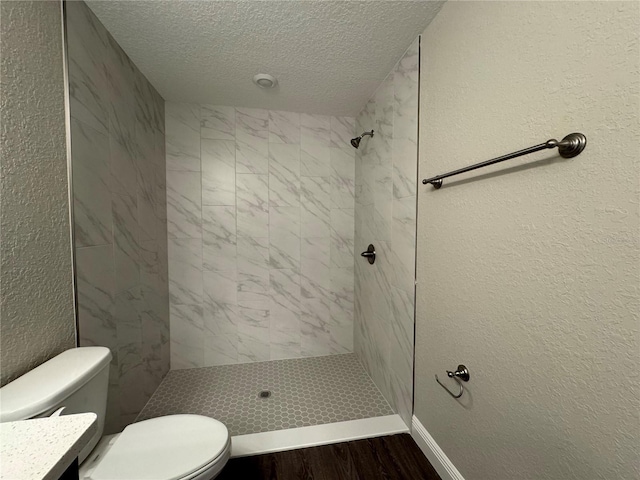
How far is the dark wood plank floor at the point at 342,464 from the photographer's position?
1281mm

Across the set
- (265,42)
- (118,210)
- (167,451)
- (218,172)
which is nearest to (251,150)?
(218,172)

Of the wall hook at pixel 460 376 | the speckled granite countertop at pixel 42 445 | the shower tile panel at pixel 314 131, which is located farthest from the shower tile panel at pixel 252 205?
the speckled granite countertop at pixel 42 445

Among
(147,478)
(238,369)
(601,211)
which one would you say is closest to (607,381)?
(601,211)

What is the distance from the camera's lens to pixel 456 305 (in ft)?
3.73

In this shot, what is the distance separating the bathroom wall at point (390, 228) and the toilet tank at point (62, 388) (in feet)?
4.58

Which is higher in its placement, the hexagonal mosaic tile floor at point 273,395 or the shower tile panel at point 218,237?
the shower tile panel at point 218,237

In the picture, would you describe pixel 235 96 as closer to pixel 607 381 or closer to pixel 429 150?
pixel 429 150

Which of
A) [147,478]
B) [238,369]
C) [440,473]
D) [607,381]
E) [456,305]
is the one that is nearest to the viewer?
[607,381]

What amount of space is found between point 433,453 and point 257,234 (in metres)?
1.80

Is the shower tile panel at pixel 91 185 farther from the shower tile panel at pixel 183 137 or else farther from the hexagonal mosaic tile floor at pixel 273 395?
the hexagonal mosaic tile floor at pixel 273 395

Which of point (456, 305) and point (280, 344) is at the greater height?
point (456, 305)

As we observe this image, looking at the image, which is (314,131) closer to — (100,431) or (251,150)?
(251,150)

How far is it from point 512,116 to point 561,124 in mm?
173

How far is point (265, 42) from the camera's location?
1.41m
